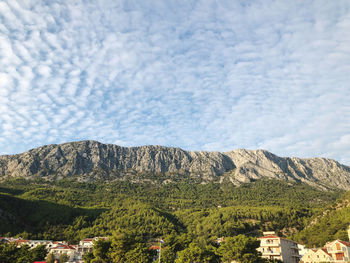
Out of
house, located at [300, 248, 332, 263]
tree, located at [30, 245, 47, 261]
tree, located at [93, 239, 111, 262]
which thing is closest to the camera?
tree, located at [93, 239, 111, 262]

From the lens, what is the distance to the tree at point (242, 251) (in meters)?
65.2

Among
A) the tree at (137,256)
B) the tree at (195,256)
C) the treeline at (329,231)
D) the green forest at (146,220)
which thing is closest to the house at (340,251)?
the treeline at (329,231)

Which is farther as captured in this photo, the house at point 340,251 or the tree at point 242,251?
the house at point 340,251

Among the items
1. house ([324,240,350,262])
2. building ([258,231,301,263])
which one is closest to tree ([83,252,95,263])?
building ([258,231,301,263])

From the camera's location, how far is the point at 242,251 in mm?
66500

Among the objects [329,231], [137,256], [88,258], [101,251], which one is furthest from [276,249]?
[88,258]

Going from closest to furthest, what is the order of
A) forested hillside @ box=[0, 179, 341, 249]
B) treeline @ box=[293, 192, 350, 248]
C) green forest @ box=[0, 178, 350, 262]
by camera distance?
treeline @ box=[293, 192, 350, 248] → green forest @ box=[0, 178, 350, 262] → forested hillside @ box=[0, 179, 341, 249]

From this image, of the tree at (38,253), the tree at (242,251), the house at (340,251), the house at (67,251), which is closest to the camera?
the tree at (242,251)

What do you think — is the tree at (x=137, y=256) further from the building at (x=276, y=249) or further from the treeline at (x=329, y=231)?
the treeline at (x=329, y=231)

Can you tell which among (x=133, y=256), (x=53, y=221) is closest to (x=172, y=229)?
(x=53, y=221)

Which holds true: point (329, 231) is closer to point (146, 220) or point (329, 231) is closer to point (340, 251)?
point (340, 251)

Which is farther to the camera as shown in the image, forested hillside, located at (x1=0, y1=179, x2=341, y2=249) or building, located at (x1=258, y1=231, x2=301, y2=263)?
forested hillside, located at (x1=0, y1=179, x2=341, y2=249)

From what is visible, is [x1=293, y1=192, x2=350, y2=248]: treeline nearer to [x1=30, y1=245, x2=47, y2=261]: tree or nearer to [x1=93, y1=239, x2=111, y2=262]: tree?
[x1=93, y1=239, x2=111, y2=262]: tree

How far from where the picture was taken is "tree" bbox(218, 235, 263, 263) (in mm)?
65250
